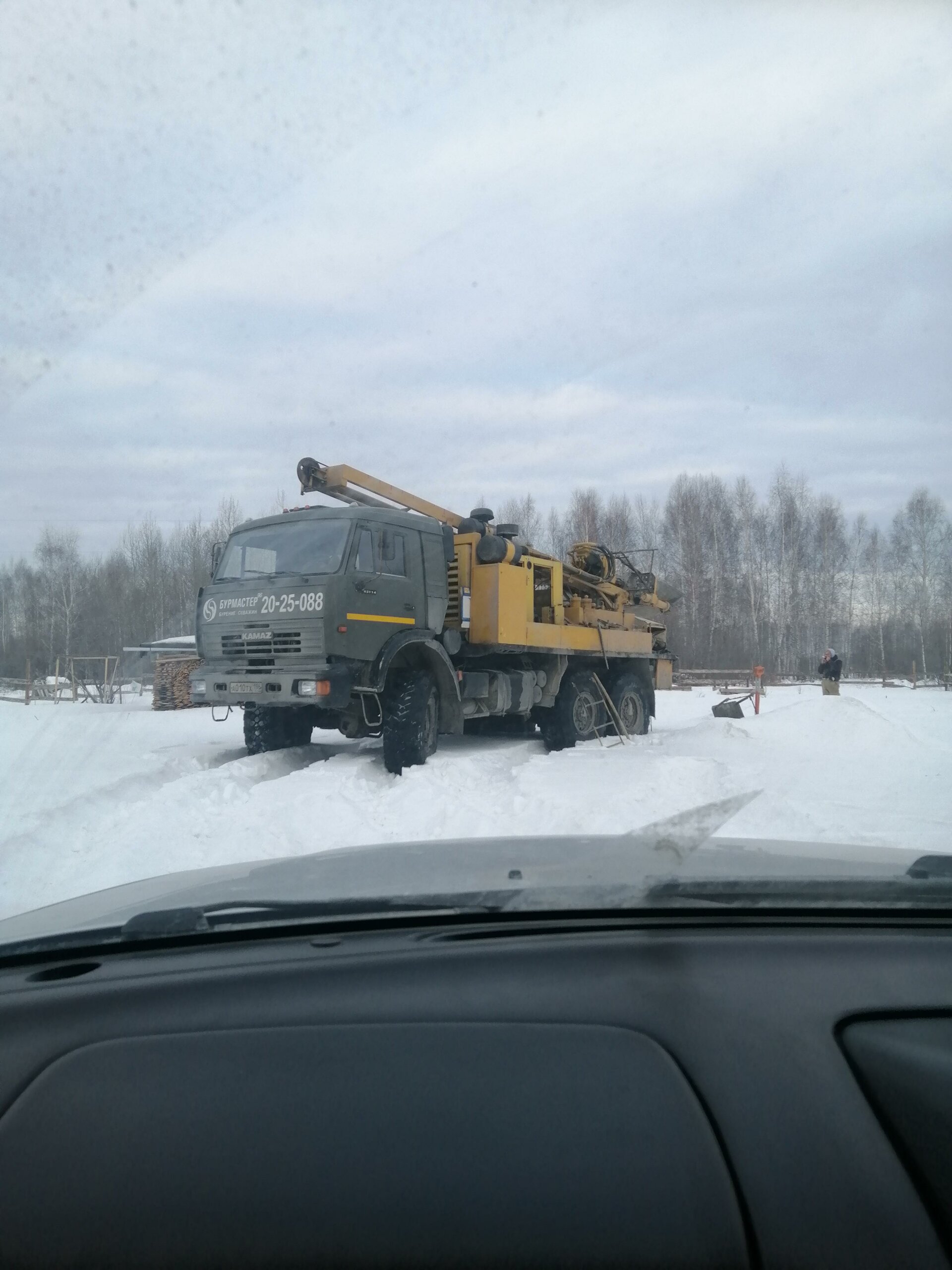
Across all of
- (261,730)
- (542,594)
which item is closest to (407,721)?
(261,730)

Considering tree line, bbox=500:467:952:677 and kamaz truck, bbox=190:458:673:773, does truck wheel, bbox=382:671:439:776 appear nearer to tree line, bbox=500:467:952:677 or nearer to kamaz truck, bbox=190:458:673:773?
kamaz truck, bbox=190:458:673:773

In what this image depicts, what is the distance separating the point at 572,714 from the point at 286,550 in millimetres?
4995

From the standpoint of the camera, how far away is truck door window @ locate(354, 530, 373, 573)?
941 centimetres

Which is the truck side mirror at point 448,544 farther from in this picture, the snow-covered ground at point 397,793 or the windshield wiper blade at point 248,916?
the windshield wiper blade at point 248,916

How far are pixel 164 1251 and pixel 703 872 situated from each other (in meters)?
1.30

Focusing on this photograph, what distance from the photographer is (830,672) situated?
21.1m

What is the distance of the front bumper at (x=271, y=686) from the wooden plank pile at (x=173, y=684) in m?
11.8

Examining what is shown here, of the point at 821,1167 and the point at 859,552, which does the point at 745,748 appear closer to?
the point at 821,1167

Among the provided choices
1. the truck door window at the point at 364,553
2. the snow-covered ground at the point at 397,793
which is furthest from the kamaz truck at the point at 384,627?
the snow-covered ground at the point at 397,793

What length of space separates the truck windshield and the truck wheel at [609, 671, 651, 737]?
20.6ft

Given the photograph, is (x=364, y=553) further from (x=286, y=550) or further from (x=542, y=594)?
(x=542, y=594)

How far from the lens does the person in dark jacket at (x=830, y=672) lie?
2056cm

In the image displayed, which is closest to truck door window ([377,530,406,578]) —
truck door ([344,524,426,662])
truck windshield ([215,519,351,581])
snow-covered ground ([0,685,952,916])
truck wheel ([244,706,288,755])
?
truck door ([344,524,426,662])

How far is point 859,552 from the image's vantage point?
3328 cm
